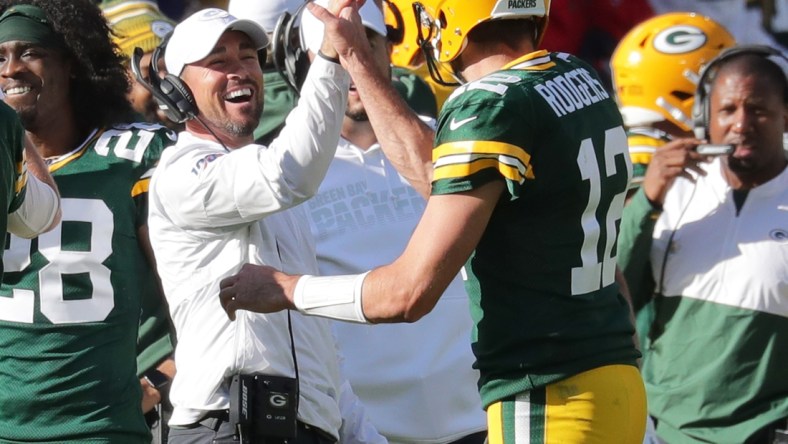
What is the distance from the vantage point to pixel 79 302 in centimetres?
509

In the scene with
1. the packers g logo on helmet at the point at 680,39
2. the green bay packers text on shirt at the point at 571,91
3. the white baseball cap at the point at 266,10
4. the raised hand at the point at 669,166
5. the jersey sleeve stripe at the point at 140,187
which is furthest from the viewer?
the packers g logo on helmet at the point at 680,39

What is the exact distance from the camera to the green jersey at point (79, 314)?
16.5ft

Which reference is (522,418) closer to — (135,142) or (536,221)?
(536,221)

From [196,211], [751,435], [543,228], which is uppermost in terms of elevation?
[543,228]

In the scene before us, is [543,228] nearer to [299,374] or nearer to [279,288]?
[279,288]

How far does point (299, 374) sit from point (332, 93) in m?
0.82

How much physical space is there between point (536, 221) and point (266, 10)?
9.86 ft

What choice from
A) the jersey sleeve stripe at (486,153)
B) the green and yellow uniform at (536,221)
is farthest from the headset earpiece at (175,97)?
the jersey sleeve stripe at (486,153)

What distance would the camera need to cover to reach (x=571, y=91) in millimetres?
3939

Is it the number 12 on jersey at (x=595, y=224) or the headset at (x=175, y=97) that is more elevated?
the number 12 on jersey at (x=595, y=224)

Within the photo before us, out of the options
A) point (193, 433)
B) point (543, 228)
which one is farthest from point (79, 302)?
point (543, 228)

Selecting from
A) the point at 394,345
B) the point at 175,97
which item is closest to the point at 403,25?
the point at 175,97

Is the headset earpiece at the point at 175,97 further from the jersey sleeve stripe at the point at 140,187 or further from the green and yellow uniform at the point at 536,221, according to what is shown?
the green and yellow uniform at the point at 536,221

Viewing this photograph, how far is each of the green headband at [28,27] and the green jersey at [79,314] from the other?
1.52 feet
